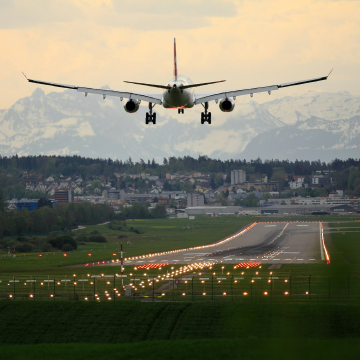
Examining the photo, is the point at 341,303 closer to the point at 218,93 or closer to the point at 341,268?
the point at 218,93

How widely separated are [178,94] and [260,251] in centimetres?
6345

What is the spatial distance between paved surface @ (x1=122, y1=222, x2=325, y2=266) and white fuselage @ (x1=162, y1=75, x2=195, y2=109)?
147 feet

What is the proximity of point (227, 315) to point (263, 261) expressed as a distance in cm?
4543

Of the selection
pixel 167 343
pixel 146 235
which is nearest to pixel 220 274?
pixel 167 343

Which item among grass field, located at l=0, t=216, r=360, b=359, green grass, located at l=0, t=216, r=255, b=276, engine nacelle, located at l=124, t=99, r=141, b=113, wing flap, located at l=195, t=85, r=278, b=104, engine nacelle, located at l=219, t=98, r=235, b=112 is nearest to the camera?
grass field, located at l=0, t=216, r=360, b=359

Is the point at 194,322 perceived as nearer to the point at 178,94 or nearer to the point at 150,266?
the point at 178,94

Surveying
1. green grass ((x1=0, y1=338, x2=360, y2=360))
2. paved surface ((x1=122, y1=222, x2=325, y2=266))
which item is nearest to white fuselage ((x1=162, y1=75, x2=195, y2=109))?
green grass ((x1=0, y1=338, x2=360, y2=360))

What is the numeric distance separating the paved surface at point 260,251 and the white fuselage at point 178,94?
44.8m

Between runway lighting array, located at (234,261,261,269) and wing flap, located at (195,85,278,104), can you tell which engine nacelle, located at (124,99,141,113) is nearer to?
wing flap, located at (195,85,278,104)

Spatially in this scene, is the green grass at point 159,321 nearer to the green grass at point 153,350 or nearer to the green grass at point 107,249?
the green grass at point 153,350

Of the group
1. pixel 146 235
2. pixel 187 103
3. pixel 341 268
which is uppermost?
pixel 187 103

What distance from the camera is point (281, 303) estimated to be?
52.4 m

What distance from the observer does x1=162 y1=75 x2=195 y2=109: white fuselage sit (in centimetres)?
5222

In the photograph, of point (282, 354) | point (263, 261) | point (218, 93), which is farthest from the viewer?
point (263, 261)
